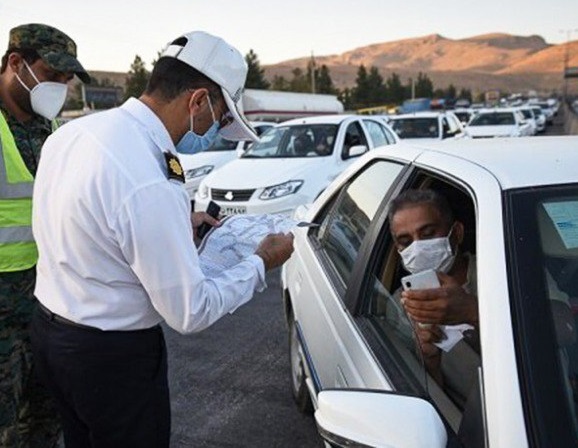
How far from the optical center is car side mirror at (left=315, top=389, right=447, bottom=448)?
131cm

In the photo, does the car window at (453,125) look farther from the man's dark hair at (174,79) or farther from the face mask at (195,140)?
the man's dark hair at (174,79)

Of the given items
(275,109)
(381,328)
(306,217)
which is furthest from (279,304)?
(275,109)

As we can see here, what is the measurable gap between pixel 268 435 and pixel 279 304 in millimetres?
2300

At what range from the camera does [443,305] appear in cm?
174

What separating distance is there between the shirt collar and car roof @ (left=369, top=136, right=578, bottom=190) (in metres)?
0.91

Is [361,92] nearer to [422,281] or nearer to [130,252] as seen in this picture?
[422,281]

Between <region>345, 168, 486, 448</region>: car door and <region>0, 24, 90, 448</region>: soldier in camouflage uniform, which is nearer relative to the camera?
<region>345, 168, 486, 448</region>: car door

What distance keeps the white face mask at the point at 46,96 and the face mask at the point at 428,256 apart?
152 centimetres

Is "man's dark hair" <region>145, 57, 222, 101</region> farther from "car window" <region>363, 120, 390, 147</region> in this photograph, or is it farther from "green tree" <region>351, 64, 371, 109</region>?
"green tree" <region>351, 64, 371, 109</region>

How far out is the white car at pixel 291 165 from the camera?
7.75m

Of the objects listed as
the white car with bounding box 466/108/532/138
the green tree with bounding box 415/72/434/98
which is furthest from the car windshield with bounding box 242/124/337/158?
the green tree with bounding box 415/72/434/98

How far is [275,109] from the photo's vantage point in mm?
32500

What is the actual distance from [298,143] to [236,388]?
5.57m

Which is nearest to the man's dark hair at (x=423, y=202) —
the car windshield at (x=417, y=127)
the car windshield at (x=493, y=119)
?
the car windshield at (x=417, y=127)
